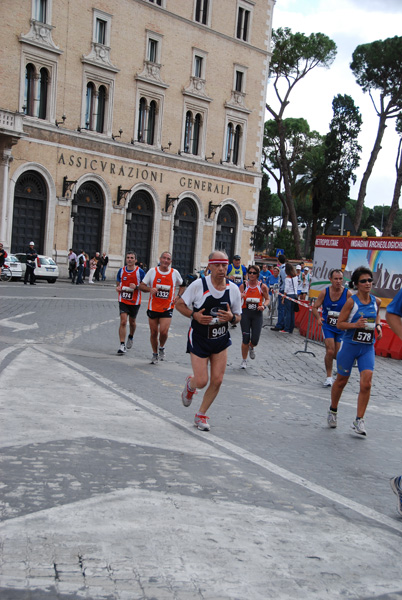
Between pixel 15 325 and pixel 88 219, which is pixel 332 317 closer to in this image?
pixel 15 325

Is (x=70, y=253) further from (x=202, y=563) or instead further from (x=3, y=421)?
(x=202, y=563)

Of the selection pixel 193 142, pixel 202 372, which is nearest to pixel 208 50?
pixel 193 142

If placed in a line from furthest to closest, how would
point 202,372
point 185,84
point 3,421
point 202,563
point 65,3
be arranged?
point 185,84 < point 65,3 < point 202,372 < point 3,421 < point 202,563

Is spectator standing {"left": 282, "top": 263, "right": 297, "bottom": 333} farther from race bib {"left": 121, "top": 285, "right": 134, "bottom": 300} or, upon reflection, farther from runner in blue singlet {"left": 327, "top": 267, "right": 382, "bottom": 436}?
runner in blue singlet {"left": 327, "top": 267, "right": 382, "bottom": 436}

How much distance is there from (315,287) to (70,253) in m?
17.7

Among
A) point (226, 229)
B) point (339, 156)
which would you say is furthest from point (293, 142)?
point (226, 229)

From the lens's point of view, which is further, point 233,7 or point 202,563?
point 233,7

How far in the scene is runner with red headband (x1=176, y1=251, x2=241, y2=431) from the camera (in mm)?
7434

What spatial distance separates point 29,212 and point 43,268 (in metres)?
3.89

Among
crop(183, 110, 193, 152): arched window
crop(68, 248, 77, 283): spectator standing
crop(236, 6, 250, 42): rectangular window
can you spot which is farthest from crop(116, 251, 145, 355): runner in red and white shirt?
crop(236, 6, 250, 42): rectangular window

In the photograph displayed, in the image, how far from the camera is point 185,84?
4191cm

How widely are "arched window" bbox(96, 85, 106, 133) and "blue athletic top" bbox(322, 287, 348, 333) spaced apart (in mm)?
29496

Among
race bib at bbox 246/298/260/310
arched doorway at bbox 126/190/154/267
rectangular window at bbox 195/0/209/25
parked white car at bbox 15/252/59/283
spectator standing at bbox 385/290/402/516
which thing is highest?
rectangular window at bbox 195/0/209/25

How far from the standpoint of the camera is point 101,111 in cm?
3822
